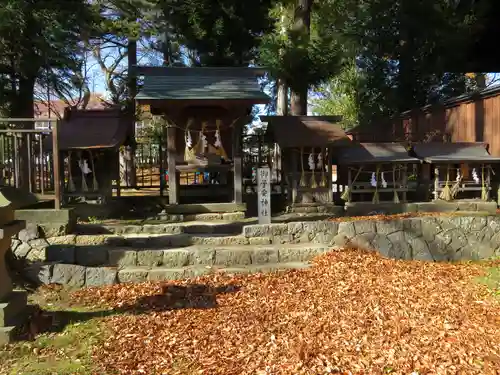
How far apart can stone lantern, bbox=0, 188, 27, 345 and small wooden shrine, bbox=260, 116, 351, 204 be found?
6.89 meters

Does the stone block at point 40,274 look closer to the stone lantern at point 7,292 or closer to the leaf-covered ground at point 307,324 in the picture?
the leaf-covered ground at point 307,324

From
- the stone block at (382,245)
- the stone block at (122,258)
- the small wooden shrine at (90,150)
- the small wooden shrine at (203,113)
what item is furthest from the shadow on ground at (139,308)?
the small wooden shrine at (90,150)

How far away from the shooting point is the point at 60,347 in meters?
4.59

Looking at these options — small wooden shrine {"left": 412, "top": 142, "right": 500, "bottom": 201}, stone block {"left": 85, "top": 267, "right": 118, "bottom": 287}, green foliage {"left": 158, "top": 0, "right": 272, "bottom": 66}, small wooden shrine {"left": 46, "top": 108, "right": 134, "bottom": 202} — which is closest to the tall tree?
small wooden shrine {"left": 46, "top": 108, "right": 134, "bottom": 202}

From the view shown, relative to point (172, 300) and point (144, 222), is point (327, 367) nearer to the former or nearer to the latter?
point (172, 300)

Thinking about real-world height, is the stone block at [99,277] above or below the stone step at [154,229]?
below

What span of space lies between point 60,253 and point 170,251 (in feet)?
6.29

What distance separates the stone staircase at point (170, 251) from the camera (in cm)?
690

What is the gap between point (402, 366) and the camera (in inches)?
161

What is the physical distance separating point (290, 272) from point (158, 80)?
5.88 m

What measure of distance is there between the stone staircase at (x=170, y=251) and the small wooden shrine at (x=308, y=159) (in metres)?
2.37

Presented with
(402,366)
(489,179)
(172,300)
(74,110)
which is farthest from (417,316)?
(74,110)

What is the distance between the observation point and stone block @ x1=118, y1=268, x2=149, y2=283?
22.6ft

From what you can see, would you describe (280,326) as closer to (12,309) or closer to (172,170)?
(12,309)
